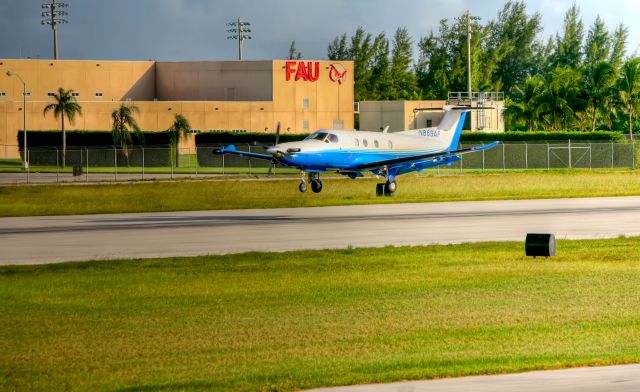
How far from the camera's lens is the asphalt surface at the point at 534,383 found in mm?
14094

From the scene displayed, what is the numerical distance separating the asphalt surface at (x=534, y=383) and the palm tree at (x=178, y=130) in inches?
3618

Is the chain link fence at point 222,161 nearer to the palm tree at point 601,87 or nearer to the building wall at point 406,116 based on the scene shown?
the building wall at point 406,116

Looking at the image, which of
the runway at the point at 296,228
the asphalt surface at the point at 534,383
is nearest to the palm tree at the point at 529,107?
the runway at the point at 296,228

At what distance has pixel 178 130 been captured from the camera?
107312 mm

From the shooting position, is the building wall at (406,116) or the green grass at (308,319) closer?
the green grass at (308,319)

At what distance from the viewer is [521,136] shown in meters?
107

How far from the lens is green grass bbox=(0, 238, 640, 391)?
15.7 metres

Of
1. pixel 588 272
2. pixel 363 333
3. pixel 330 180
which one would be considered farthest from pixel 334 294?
pixel 330 180

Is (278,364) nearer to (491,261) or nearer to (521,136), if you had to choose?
(491,261)

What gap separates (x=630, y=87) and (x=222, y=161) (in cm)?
4568

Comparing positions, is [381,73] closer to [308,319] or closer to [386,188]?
[386,188]

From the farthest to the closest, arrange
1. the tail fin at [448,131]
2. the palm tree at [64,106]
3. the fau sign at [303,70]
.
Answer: the fau sign at [303,70]
the palm tree at [64,106]
the tail fin at [448,131]

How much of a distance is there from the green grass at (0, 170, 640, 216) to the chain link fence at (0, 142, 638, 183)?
1272cm

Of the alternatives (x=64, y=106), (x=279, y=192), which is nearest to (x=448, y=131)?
(x=279, y=192)
